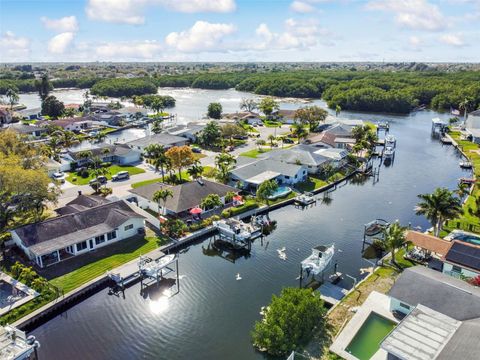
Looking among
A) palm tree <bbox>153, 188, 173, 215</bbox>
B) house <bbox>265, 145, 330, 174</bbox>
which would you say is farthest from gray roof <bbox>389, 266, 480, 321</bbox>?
house <bbox>265, 145, 330, 174</bbox>

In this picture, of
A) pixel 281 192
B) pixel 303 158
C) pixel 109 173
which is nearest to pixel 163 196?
pixel 281 192

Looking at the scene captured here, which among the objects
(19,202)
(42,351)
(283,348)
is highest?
(19,202)

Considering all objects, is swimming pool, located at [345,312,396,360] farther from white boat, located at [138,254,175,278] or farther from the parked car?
the parked car

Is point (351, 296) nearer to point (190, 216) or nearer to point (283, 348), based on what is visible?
point (283, 348)

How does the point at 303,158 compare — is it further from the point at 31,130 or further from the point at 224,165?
the point at 31,130

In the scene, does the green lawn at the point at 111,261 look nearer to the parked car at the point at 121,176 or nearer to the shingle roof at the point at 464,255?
the parked car at the point at 121,176

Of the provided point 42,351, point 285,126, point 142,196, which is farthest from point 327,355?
point 285,126

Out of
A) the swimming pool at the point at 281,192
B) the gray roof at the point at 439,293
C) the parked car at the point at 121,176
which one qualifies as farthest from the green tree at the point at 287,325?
the parked car at the point at 121,176
